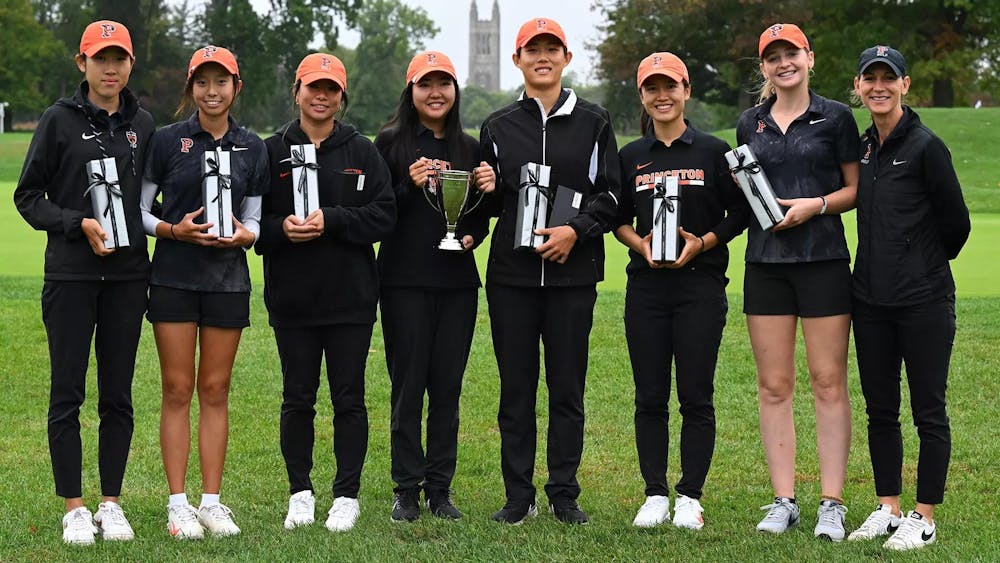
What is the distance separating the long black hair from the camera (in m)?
5.75

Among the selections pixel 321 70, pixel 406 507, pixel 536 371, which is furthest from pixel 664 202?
pixel 406 507

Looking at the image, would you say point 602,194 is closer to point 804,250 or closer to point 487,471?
point 804,250

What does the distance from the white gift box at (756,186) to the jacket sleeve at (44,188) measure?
2.76 meters

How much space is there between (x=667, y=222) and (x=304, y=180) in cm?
A: 159

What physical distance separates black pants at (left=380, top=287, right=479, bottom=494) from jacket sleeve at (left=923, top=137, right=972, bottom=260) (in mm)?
2068

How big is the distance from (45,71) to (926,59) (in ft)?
137

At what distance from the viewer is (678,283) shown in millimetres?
5648

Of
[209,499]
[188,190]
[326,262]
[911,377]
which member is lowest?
[209,499]

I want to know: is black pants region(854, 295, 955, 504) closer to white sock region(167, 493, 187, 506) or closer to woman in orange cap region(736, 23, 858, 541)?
woman in orange cap region(736, 23, 858, 541)

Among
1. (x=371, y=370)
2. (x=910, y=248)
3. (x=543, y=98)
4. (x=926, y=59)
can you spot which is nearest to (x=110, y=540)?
(x=543, y=98)

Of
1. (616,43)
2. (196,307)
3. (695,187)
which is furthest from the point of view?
(616,43)

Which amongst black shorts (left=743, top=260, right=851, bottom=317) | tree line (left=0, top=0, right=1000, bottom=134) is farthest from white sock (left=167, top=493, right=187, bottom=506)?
tree line (left=0, top=0, right=1000, bottom=134)

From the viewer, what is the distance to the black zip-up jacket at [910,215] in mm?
5211

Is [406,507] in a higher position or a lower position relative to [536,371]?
lower
